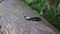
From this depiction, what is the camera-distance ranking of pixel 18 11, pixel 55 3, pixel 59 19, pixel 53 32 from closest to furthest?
1. pixel 53 32
2. pixel 55 3
3. pixel 18 11
4. pixel 59 19

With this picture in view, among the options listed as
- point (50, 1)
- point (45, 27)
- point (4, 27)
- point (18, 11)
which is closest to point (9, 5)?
point (18, 11)

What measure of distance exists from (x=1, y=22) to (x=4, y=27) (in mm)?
129

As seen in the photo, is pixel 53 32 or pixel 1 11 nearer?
pixel 53 32

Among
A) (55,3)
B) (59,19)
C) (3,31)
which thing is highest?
(55,3)

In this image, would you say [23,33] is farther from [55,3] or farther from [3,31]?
[55,3]

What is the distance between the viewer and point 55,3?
7.00 ft

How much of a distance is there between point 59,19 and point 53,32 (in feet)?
4.22

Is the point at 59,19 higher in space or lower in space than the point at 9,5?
lower

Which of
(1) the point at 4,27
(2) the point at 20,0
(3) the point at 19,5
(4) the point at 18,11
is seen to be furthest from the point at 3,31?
(2) the point at 20,0

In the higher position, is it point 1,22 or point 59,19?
point 1,22

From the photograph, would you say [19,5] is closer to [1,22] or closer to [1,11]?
[1,11]

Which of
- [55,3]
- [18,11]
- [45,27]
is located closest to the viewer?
[45,27]

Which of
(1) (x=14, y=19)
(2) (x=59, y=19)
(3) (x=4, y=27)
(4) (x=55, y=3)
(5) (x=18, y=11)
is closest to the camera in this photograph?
(3) (x=4, y=27)

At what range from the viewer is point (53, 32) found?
5.25ft
